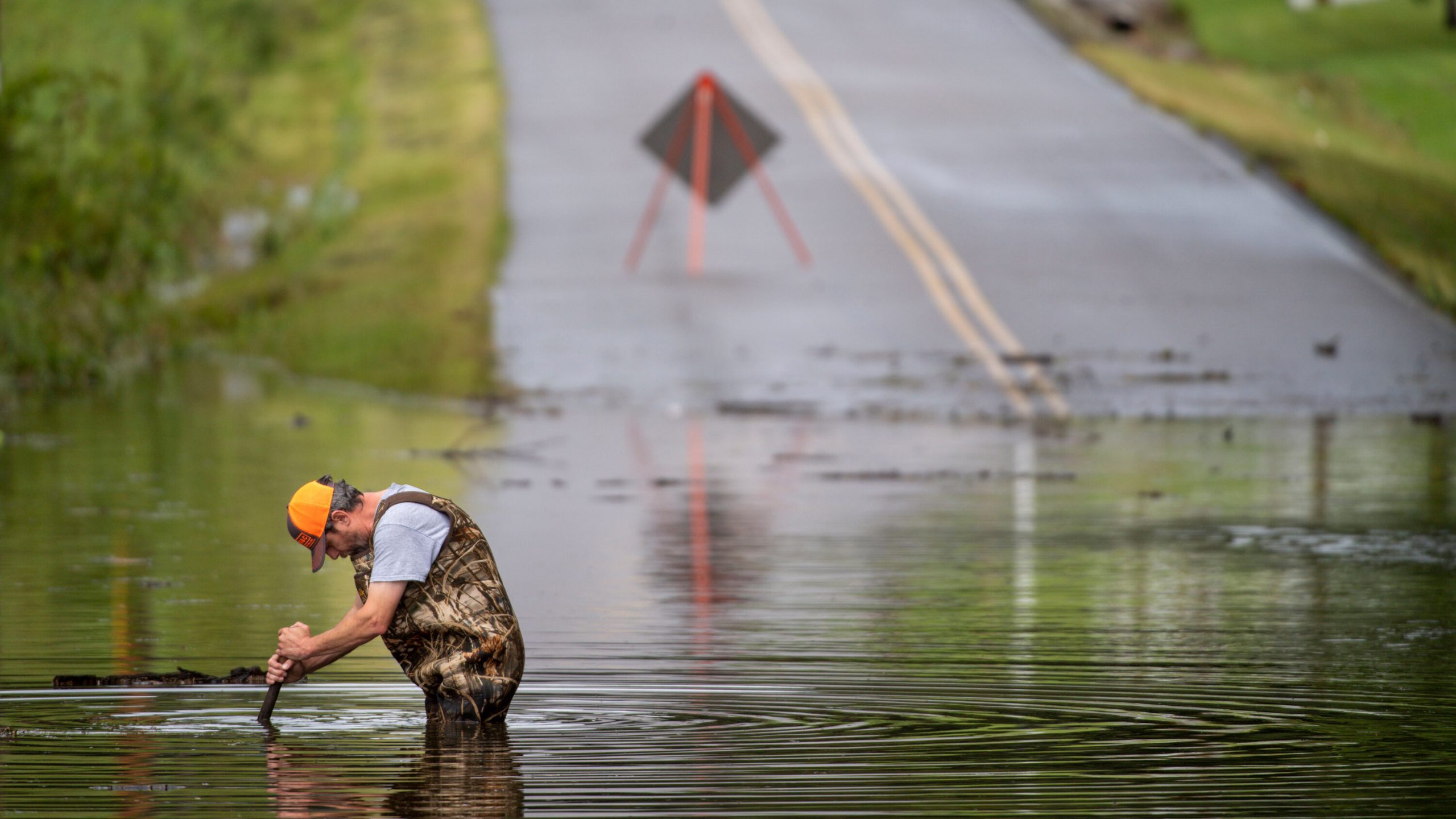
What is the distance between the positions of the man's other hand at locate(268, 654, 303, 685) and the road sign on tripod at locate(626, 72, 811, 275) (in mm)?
19821

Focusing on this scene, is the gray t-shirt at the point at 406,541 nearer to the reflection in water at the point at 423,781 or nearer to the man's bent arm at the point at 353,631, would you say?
the man's bent arm at the point at 353,631

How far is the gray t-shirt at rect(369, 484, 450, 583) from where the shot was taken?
27.6 ft

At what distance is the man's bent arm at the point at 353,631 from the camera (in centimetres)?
834

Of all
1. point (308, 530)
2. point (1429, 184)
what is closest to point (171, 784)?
point (308, 530)

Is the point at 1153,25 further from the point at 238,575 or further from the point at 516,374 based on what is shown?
the point at 238,575

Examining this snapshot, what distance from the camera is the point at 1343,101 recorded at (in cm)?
4131

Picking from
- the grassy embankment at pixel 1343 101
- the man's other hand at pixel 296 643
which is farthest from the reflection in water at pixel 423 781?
the grassy embankment at pixel 1343 101

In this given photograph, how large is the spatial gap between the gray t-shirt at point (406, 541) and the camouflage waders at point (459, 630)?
58 mm

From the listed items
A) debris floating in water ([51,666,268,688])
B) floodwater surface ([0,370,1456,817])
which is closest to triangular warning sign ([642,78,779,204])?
floodwater surface ([0,370,1456,817])

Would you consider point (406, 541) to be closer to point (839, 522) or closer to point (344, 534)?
point (344, 534)

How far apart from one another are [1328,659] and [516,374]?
1421 centimetres

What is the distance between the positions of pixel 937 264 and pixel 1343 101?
52.5 ft

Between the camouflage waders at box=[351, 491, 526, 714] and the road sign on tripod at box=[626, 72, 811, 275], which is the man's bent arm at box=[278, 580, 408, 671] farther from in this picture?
the road sign on tripod at box=[626, 72, 811, 275]

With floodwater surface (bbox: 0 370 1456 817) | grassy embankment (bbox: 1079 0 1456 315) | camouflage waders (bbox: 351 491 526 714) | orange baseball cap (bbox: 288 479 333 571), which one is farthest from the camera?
grassy embankment (bbox: 1079 0 1456 315)
